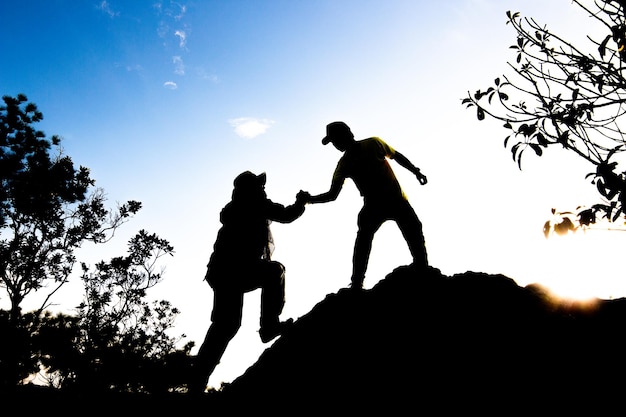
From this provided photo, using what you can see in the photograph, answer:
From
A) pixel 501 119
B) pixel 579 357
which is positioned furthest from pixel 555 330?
pixel 501 119

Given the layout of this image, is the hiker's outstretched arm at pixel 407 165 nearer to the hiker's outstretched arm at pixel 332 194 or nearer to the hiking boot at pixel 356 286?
the hiker's outstretched arm at pixel 332 194

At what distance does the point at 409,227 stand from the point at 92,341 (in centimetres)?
1516

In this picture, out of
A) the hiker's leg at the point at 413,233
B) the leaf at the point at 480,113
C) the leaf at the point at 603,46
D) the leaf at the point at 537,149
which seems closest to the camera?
the leaf at the point at 603,46

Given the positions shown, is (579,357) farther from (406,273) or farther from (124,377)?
(124,377)

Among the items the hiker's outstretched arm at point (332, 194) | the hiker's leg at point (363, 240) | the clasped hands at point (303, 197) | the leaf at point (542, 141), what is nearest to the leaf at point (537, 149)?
the leaf at point (542, 141)

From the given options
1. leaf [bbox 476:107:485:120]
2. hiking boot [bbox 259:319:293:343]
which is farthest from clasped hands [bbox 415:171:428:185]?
hiking boot [bbox 259:319:293:343]

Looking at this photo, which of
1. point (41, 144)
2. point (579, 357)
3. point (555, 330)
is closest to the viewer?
point (579, 357)

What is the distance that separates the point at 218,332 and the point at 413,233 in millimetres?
2502

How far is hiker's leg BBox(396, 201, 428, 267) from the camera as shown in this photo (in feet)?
14.0

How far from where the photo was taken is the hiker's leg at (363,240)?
4.32 m

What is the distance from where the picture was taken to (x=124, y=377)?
14.5 m

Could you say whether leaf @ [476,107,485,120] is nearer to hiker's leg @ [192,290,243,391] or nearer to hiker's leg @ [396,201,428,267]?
hiker's leg @ [396,201,428,267]

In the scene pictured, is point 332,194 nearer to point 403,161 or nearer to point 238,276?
point 403,161

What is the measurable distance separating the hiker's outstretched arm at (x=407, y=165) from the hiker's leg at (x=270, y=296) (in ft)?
7.39
